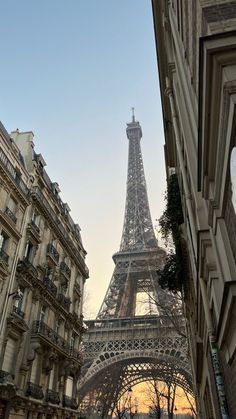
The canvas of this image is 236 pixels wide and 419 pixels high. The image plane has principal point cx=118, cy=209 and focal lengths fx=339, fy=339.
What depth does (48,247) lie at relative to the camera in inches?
993

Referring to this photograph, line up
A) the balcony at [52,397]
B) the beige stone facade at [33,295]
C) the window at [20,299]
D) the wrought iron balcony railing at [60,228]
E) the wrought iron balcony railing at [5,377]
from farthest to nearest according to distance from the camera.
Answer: the wrought iron balcony railing at [60,228], the balcony at [52,397], the window at [20,299], the beige stone facade at [33,295], the wrought iron balcony railing at [5,377]

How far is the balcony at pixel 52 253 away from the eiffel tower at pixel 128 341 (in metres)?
7.64

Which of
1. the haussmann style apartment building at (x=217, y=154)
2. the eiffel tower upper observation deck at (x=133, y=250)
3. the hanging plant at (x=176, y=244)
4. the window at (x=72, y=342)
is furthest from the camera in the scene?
the eiffel tower upper observation deck at (x=133, y=250)

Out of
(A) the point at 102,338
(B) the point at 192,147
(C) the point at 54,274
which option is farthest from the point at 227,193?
(A) the point at 102,338

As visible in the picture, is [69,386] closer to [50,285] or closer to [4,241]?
[50,285]

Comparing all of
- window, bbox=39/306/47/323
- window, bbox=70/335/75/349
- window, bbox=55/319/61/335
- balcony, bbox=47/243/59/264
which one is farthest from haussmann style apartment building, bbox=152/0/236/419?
window, bbox=70/335/75/349

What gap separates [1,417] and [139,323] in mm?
34793

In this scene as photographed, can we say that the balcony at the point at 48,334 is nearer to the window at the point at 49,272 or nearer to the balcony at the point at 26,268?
the balcony at the point at 26,268

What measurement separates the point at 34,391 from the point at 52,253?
9.29 meters

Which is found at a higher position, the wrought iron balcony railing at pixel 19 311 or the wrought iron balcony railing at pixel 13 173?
the wrought iron balcony railing at pixel 13 173

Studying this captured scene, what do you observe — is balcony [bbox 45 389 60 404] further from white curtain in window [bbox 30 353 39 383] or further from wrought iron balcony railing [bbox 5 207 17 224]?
wrought iron balcony railing [bbox 5 207 17 224]

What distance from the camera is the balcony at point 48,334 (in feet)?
69.2

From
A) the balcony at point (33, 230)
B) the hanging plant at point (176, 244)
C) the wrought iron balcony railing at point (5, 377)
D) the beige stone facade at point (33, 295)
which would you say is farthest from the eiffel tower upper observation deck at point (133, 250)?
the wrought iron balcony railing at point (5, 377)

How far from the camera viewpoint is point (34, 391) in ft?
65.3
